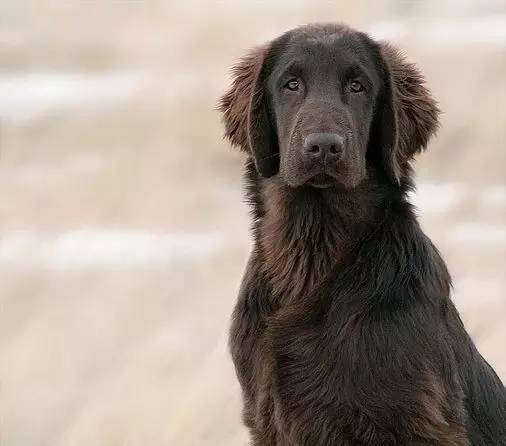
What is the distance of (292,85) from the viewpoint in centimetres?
322

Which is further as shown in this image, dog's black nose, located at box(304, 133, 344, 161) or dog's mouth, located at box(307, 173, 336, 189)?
dog's mouth, located at box(307, 173, 336, 189)

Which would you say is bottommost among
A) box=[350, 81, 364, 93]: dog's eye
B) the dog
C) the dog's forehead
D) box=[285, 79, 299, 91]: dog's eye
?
the dog

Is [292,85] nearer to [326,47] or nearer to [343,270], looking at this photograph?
[326,47]

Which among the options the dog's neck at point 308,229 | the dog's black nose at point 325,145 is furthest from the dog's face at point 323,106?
the dog's neck at point 308,229

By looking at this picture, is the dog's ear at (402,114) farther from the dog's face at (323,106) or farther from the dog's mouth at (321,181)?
the dog's mouth at (321,181)

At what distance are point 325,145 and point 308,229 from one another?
451 mm

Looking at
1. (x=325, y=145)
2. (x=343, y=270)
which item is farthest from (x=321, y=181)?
(x=343, y=270)

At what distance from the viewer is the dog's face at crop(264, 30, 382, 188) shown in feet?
9.77

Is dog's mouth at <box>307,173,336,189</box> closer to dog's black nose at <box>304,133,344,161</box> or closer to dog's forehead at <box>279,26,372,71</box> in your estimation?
dog's black nose at <box>304,133,344,161</box>

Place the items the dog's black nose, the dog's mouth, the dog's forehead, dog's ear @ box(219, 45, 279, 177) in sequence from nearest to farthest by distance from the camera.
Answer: the dog's black nose, the dog's mouth, the dog's forehead, dog's ear @ box(219, 45, 279, 177)

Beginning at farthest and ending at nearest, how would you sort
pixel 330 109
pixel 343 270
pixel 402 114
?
1. pixel 402 114
2. pixel 343 270
3. pixel 330 109

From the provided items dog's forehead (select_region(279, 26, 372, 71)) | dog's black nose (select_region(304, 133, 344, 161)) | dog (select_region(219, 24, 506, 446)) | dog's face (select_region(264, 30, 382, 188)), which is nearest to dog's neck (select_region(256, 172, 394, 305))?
dog (select_region(219, 24, 506, 446))

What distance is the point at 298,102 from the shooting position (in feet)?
10.4

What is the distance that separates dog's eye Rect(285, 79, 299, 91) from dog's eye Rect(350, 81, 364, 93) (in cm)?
18
